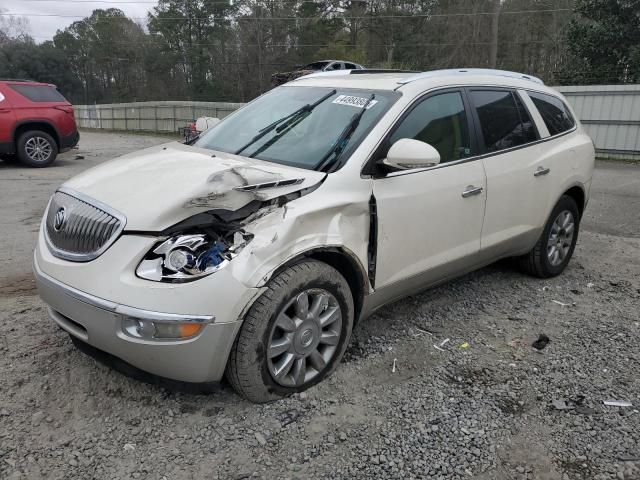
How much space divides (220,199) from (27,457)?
1487mm

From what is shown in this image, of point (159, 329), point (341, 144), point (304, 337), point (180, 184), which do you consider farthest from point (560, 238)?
point (159, 329)

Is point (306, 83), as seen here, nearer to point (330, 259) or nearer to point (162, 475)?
point (330, 259)

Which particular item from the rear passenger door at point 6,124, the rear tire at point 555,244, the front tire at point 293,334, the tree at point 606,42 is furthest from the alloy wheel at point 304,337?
the tree at point 606,42

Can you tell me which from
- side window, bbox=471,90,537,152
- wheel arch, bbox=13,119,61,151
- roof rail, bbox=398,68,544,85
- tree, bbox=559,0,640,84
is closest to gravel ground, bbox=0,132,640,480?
side window, bbox=471,90,537,152

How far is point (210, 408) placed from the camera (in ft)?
9.35

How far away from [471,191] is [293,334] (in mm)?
1675

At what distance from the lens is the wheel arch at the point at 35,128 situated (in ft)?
35.4

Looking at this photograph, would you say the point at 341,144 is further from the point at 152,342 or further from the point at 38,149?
the point at 38,149

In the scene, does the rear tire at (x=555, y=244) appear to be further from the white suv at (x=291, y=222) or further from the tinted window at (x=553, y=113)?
the tinted window at (x=553, y=113)

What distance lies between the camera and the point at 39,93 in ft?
36.3

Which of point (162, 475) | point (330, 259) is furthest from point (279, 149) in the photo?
point (162, 475)

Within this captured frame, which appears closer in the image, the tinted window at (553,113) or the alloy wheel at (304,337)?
the alloy wheel at (304,337)

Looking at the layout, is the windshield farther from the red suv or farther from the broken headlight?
the red suv

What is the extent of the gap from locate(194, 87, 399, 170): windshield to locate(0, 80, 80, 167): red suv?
27.8 feet
